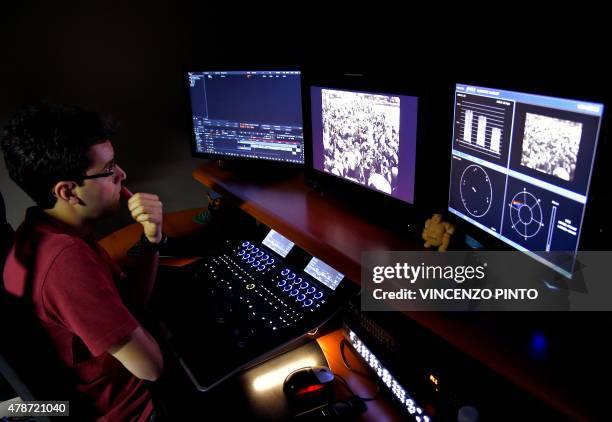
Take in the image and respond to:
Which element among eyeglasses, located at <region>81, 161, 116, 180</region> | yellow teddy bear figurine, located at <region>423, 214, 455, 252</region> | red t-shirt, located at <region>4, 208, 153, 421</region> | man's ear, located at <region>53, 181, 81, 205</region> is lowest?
red t-shirt, located at <region>4, 208, 153, 421</region>

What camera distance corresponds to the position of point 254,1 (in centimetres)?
202

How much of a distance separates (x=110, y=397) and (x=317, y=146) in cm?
85

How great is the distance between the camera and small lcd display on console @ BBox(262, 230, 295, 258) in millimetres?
1350

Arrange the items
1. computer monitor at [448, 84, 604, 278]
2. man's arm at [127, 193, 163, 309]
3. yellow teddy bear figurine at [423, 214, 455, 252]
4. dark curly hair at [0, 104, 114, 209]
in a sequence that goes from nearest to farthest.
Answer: computer monitor at [448, 84, 604, 278] < yellow teddy bear figurine at [423, 214, 455, 252] < dark curly hair at [0, 104, 114, 209] < man's arm at [127, 193, 163, 309]

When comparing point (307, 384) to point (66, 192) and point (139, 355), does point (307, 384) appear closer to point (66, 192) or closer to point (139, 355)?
point (139, 355)

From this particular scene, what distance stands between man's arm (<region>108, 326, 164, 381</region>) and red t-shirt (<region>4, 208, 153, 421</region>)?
0.03 meters

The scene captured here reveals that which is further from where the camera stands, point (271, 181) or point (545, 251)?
point (271, 181)

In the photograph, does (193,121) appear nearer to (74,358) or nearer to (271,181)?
(271,181)

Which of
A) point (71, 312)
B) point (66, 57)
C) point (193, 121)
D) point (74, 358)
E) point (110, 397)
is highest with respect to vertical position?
point (66, 57)

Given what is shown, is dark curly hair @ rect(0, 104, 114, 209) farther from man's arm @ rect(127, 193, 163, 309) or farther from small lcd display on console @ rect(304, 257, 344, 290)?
small lcd display on console @ rect(304, 257, 344, 290)

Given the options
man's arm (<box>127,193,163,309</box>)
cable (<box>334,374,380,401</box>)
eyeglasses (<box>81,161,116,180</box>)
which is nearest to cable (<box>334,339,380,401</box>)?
cable (<box>334,374,380,401</box>)

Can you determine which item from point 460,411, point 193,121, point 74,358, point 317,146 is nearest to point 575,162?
point 460,411

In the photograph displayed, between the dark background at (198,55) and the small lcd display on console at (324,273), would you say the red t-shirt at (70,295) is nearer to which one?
the small lcd display on console at (324,273)

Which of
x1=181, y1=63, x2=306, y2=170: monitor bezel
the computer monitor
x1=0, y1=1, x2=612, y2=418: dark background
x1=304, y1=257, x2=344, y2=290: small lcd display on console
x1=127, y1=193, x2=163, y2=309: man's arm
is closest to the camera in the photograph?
the computer monitor
